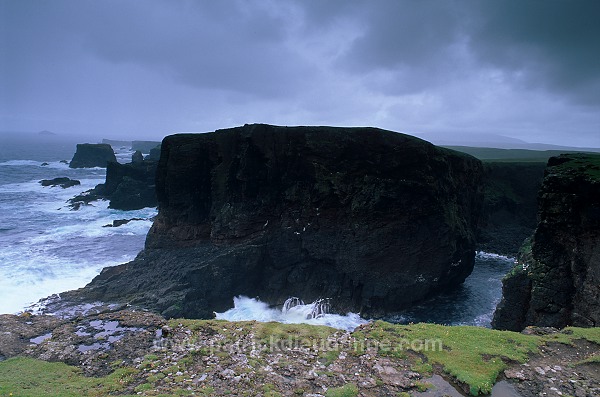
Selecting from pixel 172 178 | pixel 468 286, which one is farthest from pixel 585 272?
pixel 172 178

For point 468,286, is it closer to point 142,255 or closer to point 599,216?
point 599,216

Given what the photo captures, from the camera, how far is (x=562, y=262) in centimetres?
2272

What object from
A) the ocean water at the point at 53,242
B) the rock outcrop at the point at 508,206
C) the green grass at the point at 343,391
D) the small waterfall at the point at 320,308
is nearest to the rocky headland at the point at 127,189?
the ocean water at the point at 53,242

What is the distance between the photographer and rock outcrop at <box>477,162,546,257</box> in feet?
172

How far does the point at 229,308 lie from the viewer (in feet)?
109

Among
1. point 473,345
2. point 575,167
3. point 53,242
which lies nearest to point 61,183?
point 53,242

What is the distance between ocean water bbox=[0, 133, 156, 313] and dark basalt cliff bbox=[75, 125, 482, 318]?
5649 millimetres

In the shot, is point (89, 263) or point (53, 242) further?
point (53, 242)

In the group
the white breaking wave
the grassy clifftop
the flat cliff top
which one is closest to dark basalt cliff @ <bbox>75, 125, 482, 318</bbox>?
the white breaking wave

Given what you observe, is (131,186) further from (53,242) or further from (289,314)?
(289,314)

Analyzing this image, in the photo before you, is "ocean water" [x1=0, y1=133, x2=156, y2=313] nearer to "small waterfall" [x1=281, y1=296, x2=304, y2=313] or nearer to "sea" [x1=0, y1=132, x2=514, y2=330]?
"sea" [x1=0, y1=132, x2=514, y2=330]

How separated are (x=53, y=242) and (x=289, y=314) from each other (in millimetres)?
37411

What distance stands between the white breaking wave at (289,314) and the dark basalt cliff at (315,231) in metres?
0.88

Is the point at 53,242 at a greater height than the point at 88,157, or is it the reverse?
the point at 88,157
